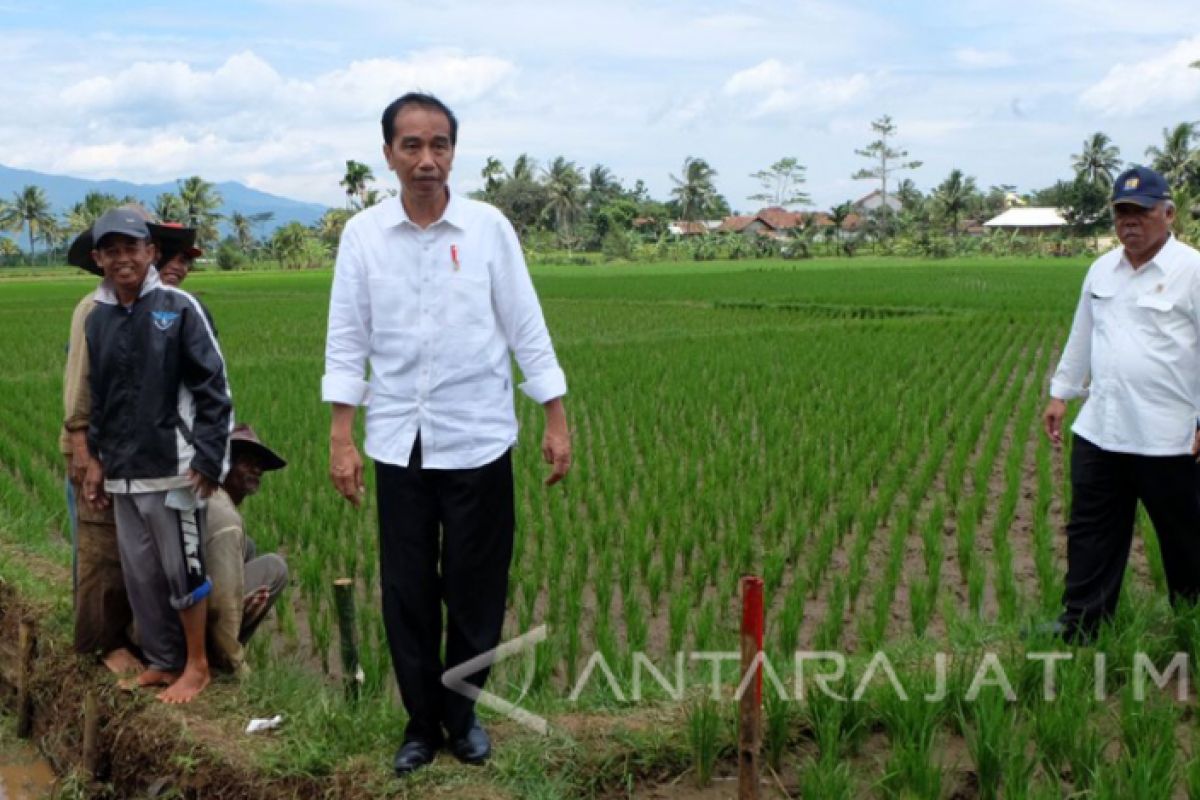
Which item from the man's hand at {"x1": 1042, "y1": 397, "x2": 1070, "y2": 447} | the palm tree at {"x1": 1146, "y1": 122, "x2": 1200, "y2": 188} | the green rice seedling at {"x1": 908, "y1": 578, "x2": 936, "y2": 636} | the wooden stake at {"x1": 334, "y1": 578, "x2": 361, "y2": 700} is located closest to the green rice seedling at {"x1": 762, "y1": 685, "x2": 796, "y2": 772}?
the wooden stake at {"x1": 334, "y1": 578, "x2": 361, "y2": 700}

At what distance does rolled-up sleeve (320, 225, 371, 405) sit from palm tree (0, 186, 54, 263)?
58633 mm

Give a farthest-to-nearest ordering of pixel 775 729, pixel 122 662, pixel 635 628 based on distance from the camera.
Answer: pixel 635 628 → pixel 122 662 → pixel 775 729

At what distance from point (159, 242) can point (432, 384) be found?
136 cm

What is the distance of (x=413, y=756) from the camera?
101 inches

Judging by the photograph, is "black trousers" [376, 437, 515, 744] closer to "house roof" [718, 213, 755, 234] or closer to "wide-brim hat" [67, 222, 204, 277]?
"wide-brim hat" [67, 222, 204, 277]

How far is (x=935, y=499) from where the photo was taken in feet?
19.6

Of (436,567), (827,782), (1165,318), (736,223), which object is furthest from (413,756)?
(736,223)

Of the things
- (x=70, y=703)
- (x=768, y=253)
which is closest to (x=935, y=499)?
(x=70, y=703)

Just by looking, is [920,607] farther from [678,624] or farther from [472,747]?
[472,747]

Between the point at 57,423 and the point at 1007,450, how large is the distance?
22.6ft

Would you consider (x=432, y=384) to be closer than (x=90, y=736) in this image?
Yes

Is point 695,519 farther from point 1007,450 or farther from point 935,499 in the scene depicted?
point 1007,450

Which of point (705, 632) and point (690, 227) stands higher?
point (690, 227)

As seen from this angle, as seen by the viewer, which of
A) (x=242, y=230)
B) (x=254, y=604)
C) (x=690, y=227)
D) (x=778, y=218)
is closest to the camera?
(x=254, y=604)
